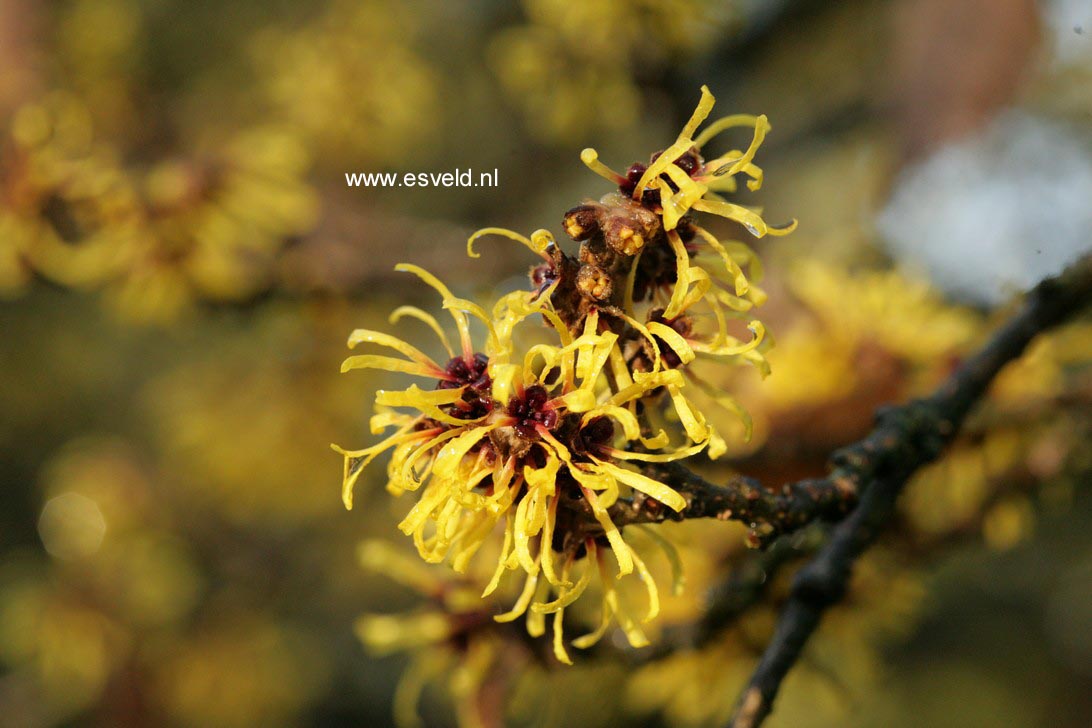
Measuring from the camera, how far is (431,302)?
197 cm

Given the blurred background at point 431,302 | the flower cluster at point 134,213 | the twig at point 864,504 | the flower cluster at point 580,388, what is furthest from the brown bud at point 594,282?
the flower cluster at point 134,213

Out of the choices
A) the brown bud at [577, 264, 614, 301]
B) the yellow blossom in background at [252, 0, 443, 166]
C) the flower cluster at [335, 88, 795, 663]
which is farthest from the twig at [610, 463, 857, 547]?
the yellow blossom in background at [252, 0, 443, 166]

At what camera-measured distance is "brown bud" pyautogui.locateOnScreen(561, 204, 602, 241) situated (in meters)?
0.59

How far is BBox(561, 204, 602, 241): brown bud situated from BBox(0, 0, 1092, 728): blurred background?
0.41 m

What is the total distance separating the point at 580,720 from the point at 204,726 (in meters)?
2.33

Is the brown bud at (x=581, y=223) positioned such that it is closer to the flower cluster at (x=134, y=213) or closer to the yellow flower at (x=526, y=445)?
the yellow flower at (x=526, y=445)

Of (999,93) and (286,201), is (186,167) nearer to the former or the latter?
(286,201)

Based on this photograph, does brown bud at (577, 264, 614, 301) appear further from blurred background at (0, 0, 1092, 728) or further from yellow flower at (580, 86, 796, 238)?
blurred background at (0, 0, 1092, 728)

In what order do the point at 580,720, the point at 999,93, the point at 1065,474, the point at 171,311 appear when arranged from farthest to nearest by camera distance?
the point at 999,93, the point at 171,311, the point at 580,720, the point at 1065,474

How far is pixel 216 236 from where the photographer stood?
1624 mm

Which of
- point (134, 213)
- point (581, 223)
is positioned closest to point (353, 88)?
point (134, 213)

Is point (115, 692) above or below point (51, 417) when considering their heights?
below

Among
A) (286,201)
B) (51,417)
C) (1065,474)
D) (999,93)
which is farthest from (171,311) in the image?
(51,417)

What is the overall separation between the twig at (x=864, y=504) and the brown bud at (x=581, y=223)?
30cm
